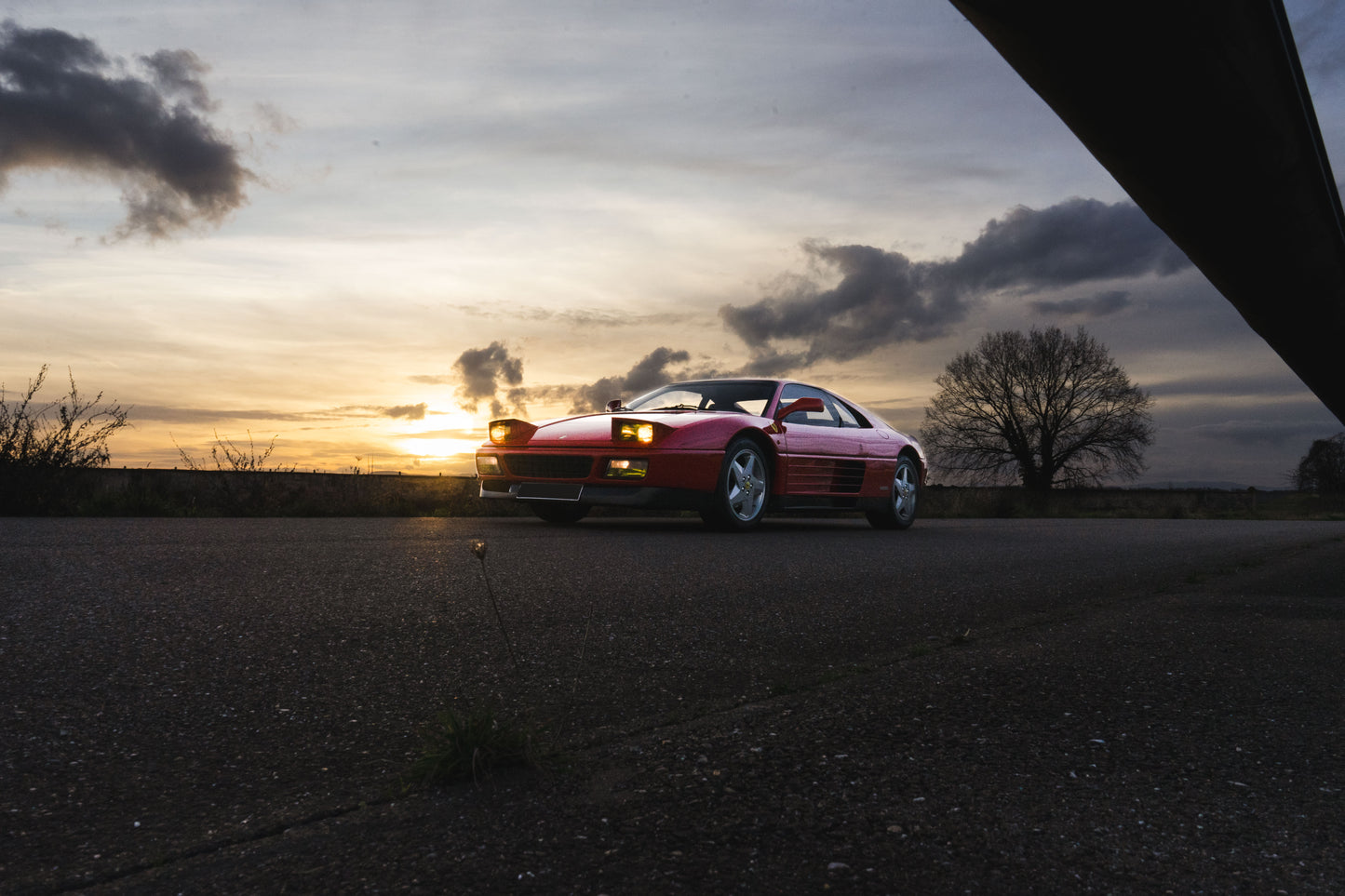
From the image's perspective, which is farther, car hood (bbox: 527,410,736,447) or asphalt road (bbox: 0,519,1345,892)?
car hood (bbox: 527,410,736,447)

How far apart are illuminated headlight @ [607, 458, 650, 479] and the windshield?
109 centimetres

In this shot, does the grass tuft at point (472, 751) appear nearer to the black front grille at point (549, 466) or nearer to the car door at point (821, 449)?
the black front grille at point (549, 466)

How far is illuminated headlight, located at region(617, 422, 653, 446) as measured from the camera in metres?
7.54

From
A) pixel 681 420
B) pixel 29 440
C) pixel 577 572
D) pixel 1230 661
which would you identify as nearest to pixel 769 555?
pixel 577 572

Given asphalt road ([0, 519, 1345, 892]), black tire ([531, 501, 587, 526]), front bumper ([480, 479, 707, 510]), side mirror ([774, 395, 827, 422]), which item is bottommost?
asphalt road ([0, 519, 1345, 892])

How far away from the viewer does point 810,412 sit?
29.4ft

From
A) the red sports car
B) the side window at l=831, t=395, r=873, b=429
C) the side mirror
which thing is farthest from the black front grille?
the side window at l=831, t=395, r=873, b=429

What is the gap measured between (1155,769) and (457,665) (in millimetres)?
1788

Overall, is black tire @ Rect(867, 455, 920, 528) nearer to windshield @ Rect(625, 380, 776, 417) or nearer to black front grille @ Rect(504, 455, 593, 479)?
windshield @ Rect(625, 380, 776, 417)

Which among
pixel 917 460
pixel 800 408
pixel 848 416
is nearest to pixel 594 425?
pixel 800 408

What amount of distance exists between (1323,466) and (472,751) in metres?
77.5

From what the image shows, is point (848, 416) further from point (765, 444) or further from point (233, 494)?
point (233, 494)

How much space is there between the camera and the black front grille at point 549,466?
7.75m

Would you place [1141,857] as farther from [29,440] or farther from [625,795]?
[29,440]
